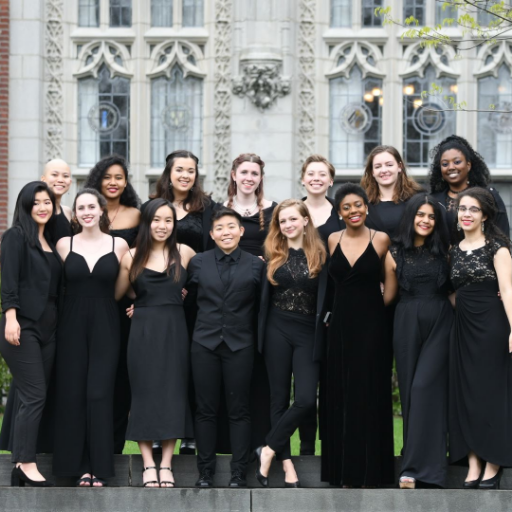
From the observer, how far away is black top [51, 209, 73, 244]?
30.3 ft

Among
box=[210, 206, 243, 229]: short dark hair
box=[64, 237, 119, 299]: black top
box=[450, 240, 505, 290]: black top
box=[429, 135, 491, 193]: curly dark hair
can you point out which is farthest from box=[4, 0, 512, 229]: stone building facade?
box=[450, 240, 505, 290]: black top

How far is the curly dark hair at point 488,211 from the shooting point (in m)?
8.63

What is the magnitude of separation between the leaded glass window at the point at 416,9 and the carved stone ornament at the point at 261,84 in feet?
7.17

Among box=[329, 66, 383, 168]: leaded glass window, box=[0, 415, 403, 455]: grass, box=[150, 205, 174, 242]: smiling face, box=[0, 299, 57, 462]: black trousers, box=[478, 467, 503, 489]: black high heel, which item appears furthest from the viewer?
box=[329, 66, 383, 168]: leaded glass window

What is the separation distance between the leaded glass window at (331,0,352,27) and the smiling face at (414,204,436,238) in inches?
375

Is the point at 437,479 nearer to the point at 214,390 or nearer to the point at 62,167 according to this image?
the point at 214,390

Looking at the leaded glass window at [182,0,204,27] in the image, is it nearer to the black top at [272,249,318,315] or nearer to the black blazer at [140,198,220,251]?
the black blazer at [140,198,220,251]

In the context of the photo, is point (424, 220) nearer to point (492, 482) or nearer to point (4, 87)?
point (492, 482)

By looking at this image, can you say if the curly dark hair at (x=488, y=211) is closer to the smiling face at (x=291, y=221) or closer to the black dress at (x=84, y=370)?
the smiling face at (x=291, y=221)

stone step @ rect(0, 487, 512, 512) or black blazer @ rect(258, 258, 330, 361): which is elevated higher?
black blazer @ rect(258, 258, 330, 361)

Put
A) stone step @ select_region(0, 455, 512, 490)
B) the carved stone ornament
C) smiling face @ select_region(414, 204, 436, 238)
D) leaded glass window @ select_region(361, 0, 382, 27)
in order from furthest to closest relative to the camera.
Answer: leaded glass window @ select_region(361, 0, 382, 27) < the carved stone ornament < stone step @ select_region(0, 455, 512, 490) < smiling face @ select_region(414, 204, 436, 238)

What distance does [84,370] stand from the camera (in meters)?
8.93

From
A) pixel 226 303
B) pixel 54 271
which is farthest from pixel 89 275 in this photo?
pixel 226 303

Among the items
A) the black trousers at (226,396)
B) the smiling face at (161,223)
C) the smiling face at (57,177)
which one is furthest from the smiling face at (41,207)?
the black trousers at (226,396)
